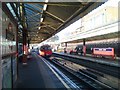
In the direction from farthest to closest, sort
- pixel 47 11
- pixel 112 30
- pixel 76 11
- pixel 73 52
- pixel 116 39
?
pixel 73 52, pixel 116 39, pixel 112 30, pixel 47 11, pixel 76 11

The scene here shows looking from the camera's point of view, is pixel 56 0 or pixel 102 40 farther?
pixel 102 40

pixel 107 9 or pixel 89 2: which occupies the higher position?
pixel 107 9

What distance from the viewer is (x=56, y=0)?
38.0 ft

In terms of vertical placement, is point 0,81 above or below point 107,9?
below

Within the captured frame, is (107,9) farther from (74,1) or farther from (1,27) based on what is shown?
(1,27)

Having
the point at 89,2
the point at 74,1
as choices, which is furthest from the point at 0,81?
the point at 74,1

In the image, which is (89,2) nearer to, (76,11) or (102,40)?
(76,11)

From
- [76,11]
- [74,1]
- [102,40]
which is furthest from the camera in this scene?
[102,40]

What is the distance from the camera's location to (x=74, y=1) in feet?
36.4

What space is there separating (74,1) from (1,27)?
6.57 metres

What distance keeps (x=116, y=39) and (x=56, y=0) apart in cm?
2311

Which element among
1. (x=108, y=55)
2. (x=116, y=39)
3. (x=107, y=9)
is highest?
(x=107, y=9)

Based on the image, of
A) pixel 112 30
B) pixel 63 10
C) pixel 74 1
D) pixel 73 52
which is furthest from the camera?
pixel 73 52

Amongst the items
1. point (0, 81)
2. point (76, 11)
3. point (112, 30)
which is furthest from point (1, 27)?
point (112, 30)
